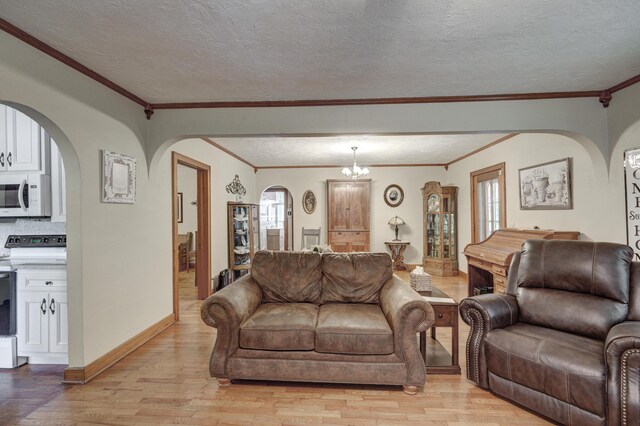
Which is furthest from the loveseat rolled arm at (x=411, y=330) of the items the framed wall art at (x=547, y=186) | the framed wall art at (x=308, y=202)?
the framed wall art at (x=308, y=202)

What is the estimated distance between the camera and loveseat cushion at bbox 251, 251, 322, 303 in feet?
9.47

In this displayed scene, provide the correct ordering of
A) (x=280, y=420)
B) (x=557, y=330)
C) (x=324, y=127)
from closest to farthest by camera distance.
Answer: (x=280, y=420), (x=557, y=330), (x=324, y=127)

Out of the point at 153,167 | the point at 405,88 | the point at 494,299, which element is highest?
the point at 405,88

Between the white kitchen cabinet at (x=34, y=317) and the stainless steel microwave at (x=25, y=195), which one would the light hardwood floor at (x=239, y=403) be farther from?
the stainless steel microwave at (x=25, y=195)

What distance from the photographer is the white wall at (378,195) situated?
7148mm

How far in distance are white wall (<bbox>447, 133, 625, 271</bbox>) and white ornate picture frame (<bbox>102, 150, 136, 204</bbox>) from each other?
4.46 m

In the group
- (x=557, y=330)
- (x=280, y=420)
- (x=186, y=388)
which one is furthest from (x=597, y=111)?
(x=186, y=388)

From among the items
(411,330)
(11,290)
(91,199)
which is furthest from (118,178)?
(411,330)

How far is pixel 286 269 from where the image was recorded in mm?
2945

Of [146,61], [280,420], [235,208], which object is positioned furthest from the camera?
[235,208]

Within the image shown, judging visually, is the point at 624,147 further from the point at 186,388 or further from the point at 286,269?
the point at 186,388

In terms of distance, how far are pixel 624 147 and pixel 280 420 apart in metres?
3.59

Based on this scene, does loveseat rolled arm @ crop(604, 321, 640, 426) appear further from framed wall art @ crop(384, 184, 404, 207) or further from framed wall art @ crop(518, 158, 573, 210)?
framed wall art @ crop(384, 184, 404, 207)

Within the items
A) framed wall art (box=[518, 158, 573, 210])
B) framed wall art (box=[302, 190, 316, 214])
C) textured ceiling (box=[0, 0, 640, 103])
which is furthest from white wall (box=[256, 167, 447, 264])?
textured ceiling (box=[0, 0, 640, 103])
